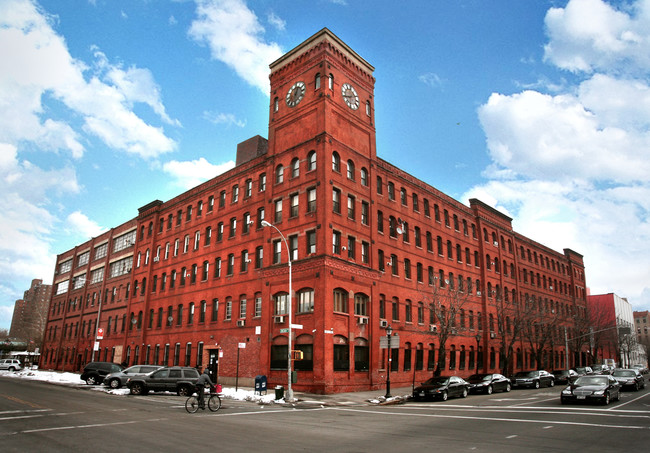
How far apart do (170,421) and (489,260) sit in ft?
146

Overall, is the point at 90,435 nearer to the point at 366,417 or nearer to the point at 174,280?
the point at 366,417

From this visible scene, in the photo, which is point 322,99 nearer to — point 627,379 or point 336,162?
point 336,162

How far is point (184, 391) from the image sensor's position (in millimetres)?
27141

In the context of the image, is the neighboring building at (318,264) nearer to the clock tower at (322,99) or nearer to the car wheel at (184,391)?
the clock tower at (322,99)

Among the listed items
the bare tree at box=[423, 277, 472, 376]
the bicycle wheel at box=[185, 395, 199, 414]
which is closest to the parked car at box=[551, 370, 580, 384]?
the bare tree at box=[423, 277, 472, 376]

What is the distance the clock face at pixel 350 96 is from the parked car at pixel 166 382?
906 inches

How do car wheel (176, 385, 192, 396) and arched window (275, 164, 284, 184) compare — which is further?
arched window (275, 164, 284, 184)

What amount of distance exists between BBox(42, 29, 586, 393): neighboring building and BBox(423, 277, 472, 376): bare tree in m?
0.20

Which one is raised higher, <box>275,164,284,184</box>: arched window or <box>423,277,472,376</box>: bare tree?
<box>275,164,284,184</box>: arched window

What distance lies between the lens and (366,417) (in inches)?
720

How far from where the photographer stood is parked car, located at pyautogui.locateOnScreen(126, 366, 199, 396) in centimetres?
2705

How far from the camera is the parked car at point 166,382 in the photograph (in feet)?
88.7

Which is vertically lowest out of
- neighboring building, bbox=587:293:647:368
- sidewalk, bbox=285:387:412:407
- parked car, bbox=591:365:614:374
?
sidewalk, bbox=285:387:412:407

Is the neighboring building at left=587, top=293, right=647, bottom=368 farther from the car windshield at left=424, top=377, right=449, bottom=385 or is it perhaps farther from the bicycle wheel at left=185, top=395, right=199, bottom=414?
the bicycle wheel at left=185, top=395, right=199, bottom=414
